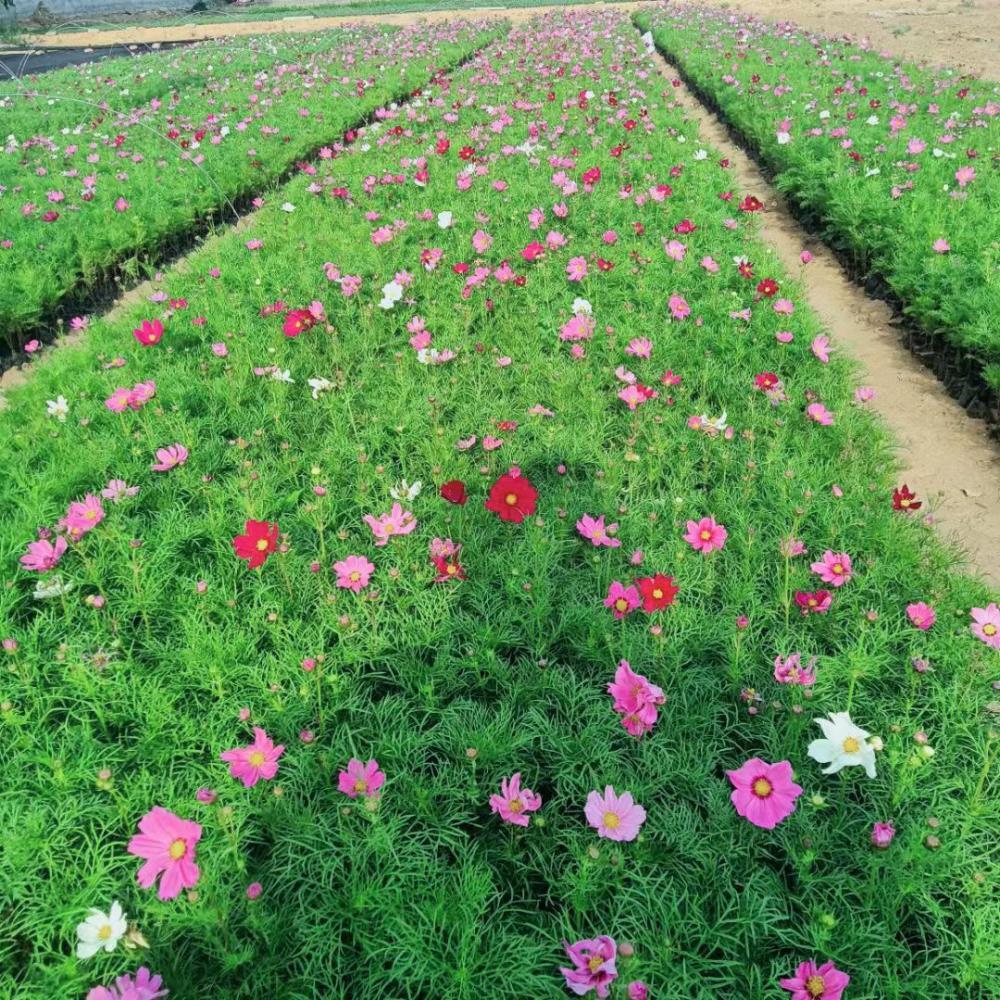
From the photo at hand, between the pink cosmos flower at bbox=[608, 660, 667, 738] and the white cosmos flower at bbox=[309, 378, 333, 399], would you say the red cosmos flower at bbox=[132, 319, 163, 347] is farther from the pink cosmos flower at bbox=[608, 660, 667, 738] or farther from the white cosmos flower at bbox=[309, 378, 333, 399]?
the pink cosmos flower at bbox=[608, 660, 667, 738]

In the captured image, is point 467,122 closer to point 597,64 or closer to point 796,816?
point 597,64

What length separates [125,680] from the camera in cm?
200

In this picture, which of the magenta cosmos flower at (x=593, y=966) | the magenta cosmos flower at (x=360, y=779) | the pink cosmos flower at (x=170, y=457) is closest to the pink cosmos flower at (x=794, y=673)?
the magenta cosmos flower at (x=593, y=966)

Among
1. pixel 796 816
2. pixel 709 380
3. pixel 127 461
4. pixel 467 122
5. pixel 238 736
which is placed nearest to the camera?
pixel 796 816

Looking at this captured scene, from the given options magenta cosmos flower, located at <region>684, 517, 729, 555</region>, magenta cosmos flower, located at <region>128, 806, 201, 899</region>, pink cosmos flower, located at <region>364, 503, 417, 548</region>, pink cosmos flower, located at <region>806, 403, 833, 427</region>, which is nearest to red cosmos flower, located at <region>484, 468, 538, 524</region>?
pink cosmos flower, located at <region>364, 503, 417, 548</region>

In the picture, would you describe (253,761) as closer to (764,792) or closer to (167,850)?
(167,850)

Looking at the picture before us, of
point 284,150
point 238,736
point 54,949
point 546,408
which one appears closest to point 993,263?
point 546,408

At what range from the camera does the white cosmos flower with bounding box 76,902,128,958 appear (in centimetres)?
125

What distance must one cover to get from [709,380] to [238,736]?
106 inches

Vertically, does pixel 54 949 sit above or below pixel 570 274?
below

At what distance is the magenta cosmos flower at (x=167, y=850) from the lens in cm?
126

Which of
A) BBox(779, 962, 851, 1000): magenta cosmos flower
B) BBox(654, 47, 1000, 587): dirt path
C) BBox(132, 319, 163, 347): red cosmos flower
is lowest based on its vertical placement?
BBox(654, 47, 1000, 587): dirt path

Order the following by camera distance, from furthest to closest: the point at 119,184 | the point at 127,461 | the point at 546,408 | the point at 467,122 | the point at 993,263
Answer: the point at 467,122 → the point at 119,184 → the point at 993,263 → the point at 546,408 → the point at 127,461

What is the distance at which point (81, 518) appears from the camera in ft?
7.36
